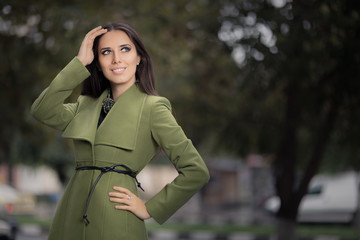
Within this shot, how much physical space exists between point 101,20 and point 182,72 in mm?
3456

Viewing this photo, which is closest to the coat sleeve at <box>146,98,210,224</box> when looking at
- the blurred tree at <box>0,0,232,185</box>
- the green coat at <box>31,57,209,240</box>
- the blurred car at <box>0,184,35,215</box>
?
the green coat at <box>31,57,209,240</box>

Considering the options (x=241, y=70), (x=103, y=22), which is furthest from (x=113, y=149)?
(x=241, y=70)

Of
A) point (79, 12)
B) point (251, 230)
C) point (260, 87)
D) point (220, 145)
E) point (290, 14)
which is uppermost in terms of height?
point (79, 12)

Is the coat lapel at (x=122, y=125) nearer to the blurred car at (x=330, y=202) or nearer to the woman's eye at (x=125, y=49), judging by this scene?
the woman's eye at (x=125, y=49)

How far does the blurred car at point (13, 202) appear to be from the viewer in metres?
14.0

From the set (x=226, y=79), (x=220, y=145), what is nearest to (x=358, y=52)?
(x=220, y=145)

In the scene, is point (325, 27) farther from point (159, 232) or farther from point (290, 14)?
point (159, 232)

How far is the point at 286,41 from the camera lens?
668cm

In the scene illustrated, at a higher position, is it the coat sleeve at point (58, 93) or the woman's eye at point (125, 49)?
the woman's eye at point (125, 49)

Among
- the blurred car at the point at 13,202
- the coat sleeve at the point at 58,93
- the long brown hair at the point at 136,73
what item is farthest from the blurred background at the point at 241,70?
the coat sleeve at the point at 58,93

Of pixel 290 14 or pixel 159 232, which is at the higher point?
pixel 290 14

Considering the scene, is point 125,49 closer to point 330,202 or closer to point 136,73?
point 136,73

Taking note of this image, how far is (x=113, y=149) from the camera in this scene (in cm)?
257

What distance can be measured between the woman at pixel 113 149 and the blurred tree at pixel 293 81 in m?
3.45
